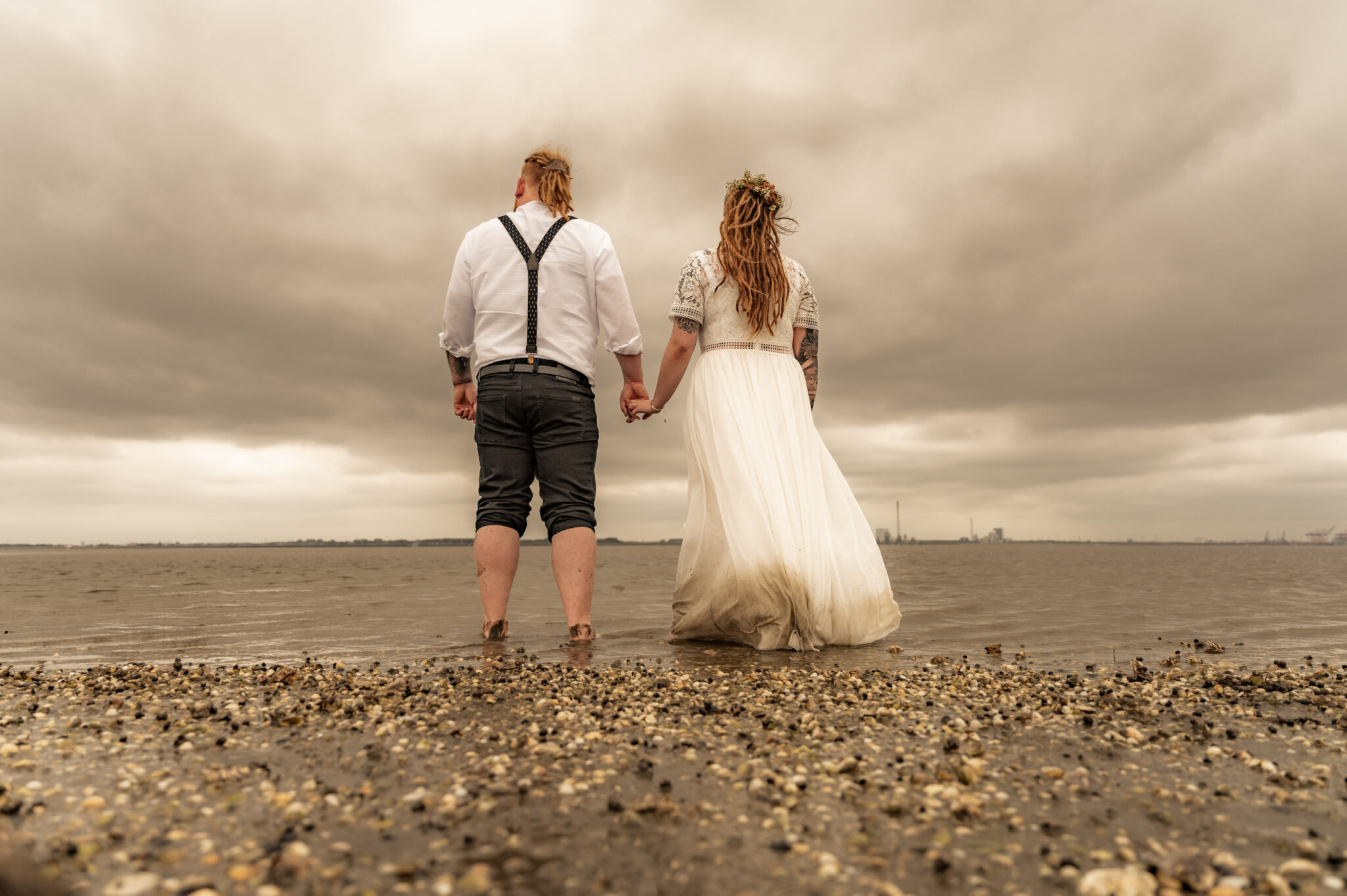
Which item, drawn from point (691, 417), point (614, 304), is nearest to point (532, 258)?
point (614, 304)

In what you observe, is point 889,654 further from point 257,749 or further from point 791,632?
point 257,749

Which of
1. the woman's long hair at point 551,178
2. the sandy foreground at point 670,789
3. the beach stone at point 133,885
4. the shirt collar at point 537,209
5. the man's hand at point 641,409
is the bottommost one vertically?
the sandy foreground at point 670,789

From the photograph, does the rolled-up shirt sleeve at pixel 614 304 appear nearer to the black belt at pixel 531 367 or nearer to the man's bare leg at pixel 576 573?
the black belt at pixel 531 367

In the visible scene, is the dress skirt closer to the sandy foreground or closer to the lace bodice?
the lace bodice

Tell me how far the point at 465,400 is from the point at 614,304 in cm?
147

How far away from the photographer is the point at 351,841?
1.79 metres

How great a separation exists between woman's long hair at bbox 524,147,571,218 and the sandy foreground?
136 inches

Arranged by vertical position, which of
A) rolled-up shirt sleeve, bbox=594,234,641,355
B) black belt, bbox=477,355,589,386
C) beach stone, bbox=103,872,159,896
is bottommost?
beach stone, bbox=103,872,159,896

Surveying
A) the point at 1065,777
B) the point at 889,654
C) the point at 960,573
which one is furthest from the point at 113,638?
the point at 960,573

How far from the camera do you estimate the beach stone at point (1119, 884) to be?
1.57 meters

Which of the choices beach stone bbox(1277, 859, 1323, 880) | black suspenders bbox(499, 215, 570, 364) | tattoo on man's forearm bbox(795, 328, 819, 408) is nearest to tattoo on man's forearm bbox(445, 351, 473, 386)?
black suspenders bbox(499, 215, 570, 364)

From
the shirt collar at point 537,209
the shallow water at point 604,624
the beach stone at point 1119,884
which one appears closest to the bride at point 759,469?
the shallow water at point 604,624

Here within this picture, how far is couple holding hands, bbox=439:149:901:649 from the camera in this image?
5.00 m

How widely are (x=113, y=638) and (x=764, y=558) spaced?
5.29 metres
